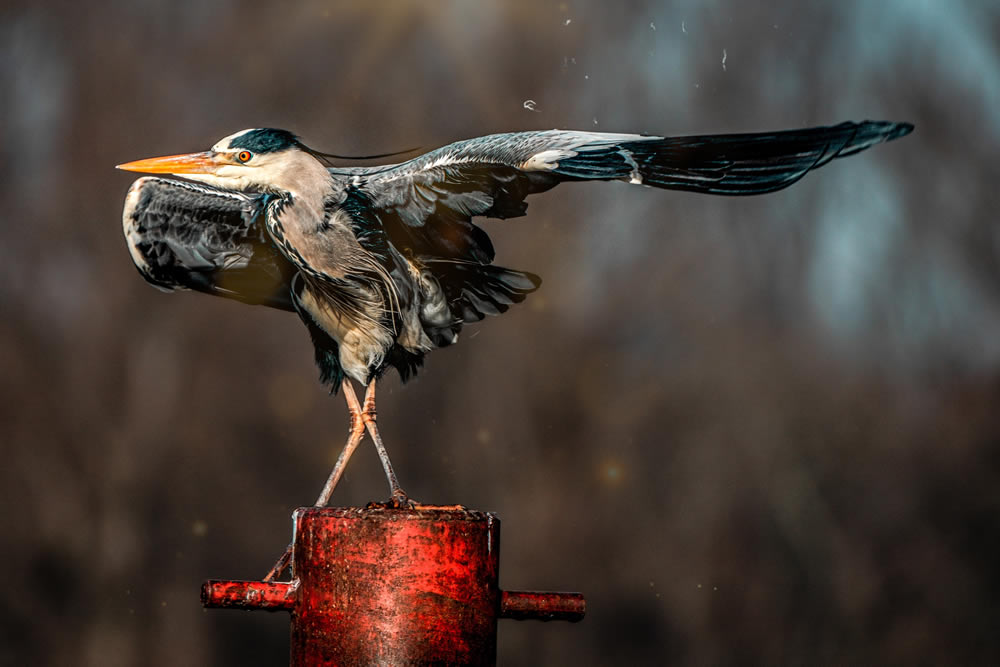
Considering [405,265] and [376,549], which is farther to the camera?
[405,265]

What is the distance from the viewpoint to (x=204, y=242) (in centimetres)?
192

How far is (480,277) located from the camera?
74.0 inches

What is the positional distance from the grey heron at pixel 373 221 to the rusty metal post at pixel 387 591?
164 mm

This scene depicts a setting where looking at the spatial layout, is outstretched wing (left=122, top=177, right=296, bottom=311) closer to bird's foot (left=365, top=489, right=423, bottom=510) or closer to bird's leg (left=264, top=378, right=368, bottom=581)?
bird's leg (left=264, top=378, right=368, bottom=581)

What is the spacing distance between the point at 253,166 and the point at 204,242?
231 mm

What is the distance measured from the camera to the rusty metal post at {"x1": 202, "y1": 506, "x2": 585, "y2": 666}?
149 centimetres

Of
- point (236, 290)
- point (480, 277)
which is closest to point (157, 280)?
point (236, 290)

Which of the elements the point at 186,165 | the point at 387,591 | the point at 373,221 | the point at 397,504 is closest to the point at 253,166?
the point at 186,165

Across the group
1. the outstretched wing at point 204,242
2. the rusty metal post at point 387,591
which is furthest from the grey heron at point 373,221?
the rusty metal post at point 387,591

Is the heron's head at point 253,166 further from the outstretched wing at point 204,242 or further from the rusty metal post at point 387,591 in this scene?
the rusty metal post at point 387,591

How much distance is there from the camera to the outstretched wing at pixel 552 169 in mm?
1501

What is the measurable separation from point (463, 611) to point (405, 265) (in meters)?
0.62

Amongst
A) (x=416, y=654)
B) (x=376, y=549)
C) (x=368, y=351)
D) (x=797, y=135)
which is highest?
(x=797, y=135)

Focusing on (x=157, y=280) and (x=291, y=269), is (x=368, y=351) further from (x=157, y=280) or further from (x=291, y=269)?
(x=157, y=280)
